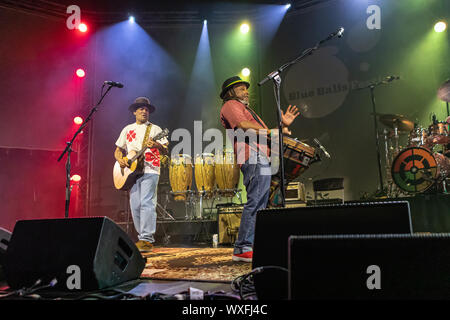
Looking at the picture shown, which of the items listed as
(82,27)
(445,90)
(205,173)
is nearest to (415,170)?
(445,90)

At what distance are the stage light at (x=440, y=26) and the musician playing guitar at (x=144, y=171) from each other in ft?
22.5

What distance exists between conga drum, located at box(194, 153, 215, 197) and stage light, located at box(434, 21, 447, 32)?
19.5 ft

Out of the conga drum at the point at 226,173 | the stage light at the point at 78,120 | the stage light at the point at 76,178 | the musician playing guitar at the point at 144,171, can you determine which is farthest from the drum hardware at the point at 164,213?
the stage light at the point at 78,120

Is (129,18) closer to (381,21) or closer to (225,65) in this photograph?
(225,65)

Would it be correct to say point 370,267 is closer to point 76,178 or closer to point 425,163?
point 425,163

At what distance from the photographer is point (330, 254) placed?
1186mm

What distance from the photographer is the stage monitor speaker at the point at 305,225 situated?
1.49m

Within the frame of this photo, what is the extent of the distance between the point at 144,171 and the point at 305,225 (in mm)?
3873

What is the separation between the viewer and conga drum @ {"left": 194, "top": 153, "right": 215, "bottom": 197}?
712 cm

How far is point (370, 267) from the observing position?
116cm

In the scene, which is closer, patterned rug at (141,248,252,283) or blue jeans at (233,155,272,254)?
patterned rug at (141,248,252,283)

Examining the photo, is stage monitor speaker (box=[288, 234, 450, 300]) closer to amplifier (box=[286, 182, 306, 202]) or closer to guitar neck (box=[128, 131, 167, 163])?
guitar neck (box=[128, 131, 167, 163])

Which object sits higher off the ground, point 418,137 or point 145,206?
point 418,137

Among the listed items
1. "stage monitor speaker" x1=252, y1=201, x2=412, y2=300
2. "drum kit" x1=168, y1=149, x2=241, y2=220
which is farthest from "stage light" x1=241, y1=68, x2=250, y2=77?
A: "stage monitor speaker" x1=252, y1=201, x2=412, y2=300
